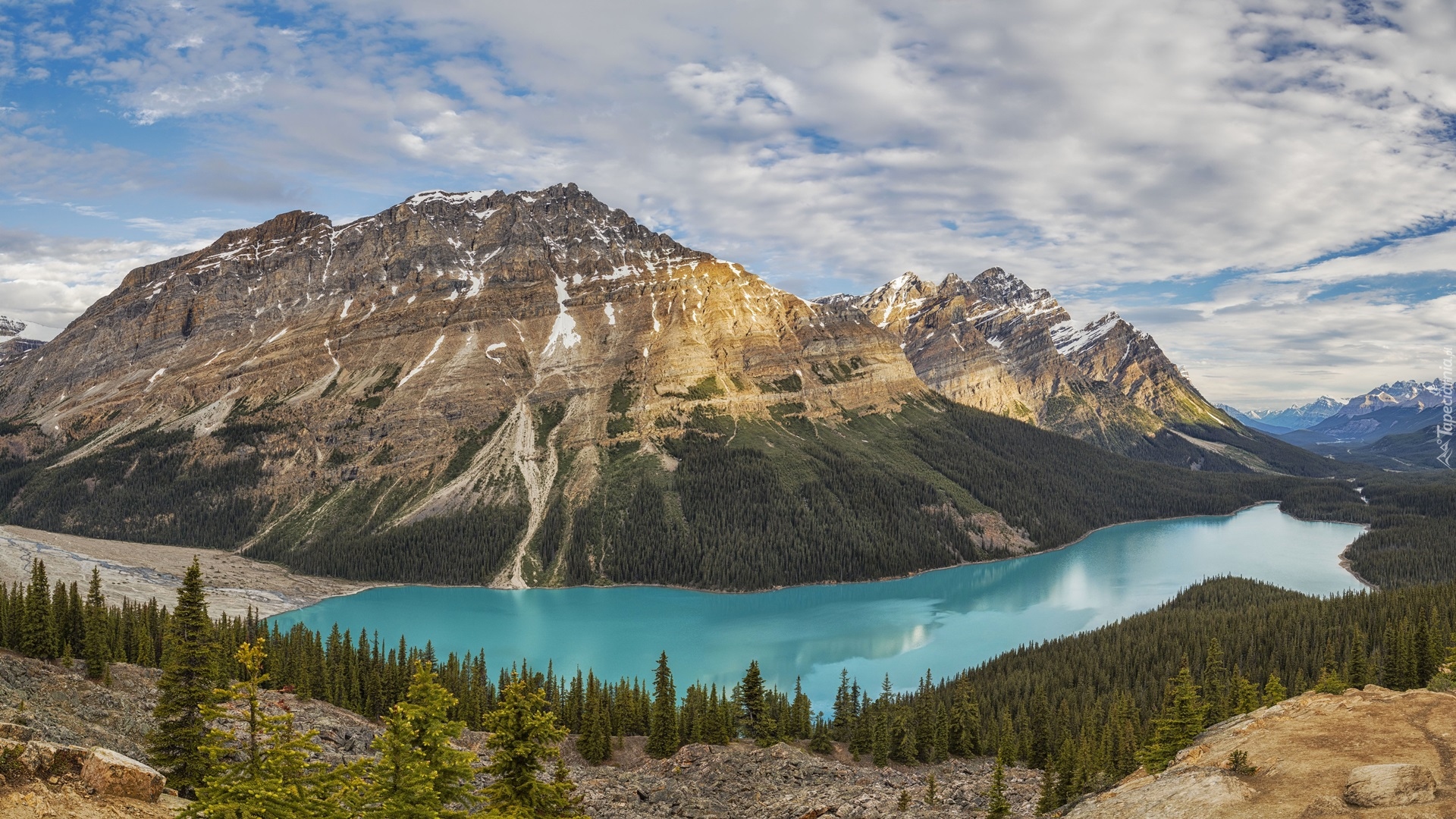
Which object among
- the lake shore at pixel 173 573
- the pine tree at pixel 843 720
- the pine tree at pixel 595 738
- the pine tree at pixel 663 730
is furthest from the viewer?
the lake shore at pixel 173 573

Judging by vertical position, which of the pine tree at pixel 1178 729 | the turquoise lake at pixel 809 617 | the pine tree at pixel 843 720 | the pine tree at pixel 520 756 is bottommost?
the turquoise lake at pixel 809 617

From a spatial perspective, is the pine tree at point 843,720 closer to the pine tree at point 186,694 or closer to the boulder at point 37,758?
the pine tree at point 186,694

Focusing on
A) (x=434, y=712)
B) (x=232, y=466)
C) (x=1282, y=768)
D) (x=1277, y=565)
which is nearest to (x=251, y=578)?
(x=232, y=466)

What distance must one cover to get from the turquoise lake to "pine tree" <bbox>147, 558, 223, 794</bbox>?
211 ft

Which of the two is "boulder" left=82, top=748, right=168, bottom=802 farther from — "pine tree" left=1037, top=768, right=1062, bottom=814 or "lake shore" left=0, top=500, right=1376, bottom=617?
"lake shore" left=0, top=500, right=1376, bottom=617

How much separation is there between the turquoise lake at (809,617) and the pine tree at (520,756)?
65919 millimetres

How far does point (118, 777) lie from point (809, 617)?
112340 millimetres

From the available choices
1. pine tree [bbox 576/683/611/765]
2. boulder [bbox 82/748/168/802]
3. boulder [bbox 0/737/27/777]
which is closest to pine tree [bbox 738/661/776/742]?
pine tree [bbox 576/683/611/765]

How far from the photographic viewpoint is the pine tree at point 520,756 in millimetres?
23188

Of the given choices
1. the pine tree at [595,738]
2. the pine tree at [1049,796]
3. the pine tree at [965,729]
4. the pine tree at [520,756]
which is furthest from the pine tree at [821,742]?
the pine tree at [520,756]

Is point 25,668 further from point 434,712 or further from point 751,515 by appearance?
point 751,515

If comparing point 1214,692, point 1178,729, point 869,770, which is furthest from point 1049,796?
point 1214,692

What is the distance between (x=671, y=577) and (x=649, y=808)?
372 ft

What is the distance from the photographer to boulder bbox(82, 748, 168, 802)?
66.7 ft
